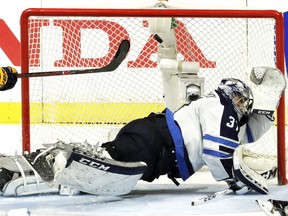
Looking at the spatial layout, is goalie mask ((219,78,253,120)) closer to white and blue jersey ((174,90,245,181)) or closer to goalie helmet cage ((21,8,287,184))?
white and blue jersey ((174,90,245,181))

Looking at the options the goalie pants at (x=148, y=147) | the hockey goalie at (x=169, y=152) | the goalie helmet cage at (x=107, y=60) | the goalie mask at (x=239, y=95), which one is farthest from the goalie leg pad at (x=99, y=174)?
the goalie helmet cage at (x=107, y=60)

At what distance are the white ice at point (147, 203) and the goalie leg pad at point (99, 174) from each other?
0.04 metres

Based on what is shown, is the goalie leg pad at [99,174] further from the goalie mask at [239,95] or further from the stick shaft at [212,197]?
the goalie mask at [239,95]

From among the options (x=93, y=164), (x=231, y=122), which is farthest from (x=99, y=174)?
(x=231, y=122)

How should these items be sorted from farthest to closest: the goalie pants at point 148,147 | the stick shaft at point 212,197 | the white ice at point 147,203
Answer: the goalie pants at point 148,147 < the stick shaft at point 212,197 < the white ice at point 147,203

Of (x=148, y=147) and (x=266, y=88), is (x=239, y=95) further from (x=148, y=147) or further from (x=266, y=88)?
(x=148, y=147)

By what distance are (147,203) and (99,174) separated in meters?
0.18

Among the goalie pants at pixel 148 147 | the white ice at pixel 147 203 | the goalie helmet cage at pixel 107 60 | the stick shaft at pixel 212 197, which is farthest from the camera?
the goalie helmet cage at pixel 107 60

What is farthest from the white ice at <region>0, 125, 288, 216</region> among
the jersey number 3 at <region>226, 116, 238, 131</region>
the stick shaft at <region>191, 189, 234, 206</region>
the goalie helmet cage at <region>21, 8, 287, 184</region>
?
the goalie helmet cage at <region>21, 8, 287, 184</region>

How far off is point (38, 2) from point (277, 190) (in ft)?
7.85

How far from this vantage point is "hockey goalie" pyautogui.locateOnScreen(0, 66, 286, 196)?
2.13 meters

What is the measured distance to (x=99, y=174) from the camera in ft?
6.97

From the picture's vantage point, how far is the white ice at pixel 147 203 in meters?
2.05

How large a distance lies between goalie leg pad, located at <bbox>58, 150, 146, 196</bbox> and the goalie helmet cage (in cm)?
63
